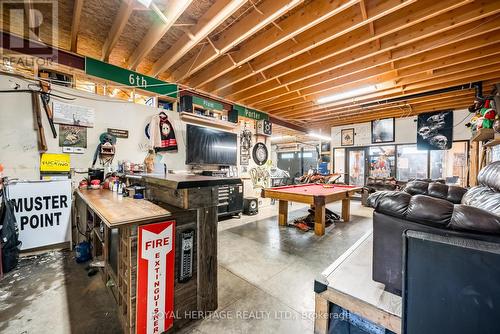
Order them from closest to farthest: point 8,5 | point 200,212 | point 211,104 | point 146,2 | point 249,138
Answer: point 200,212
point 146,2
point 8,5
point 211,104
point 249,138

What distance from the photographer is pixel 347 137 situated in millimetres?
8297

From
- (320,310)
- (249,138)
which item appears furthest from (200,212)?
(249,138)

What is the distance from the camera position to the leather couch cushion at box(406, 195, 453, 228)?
1.03 metres

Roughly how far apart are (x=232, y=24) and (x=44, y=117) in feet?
10.1

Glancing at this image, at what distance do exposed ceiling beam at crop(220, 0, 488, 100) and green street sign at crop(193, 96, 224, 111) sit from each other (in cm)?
103

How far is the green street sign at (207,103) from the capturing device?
4750mm

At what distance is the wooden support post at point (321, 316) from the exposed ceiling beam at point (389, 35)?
3435 mm

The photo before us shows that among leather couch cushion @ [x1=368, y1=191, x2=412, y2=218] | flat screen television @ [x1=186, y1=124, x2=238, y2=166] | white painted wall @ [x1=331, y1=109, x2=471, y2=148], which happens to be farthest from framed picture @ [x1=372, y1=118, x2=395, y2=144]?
leather couch cushion @ [x1=368, y1=191, x2=412, y2=218]

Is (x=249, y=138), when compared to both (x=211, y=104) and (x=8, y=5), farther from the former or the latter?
(x=8, y=5)

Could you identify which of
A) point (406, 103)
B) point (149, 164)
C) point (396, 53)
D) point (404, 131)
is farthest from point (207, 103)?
point (404, 131)

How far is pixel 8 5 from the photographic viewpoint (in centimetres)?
234

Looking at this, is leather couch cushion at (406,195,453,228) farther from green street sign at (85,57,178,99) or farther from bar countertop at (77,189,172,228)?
green street sign at (85,57,178,99)

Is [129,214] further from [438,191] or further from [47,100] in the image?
[438,191]

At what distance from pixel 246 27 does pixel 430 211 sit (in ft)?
9.63
